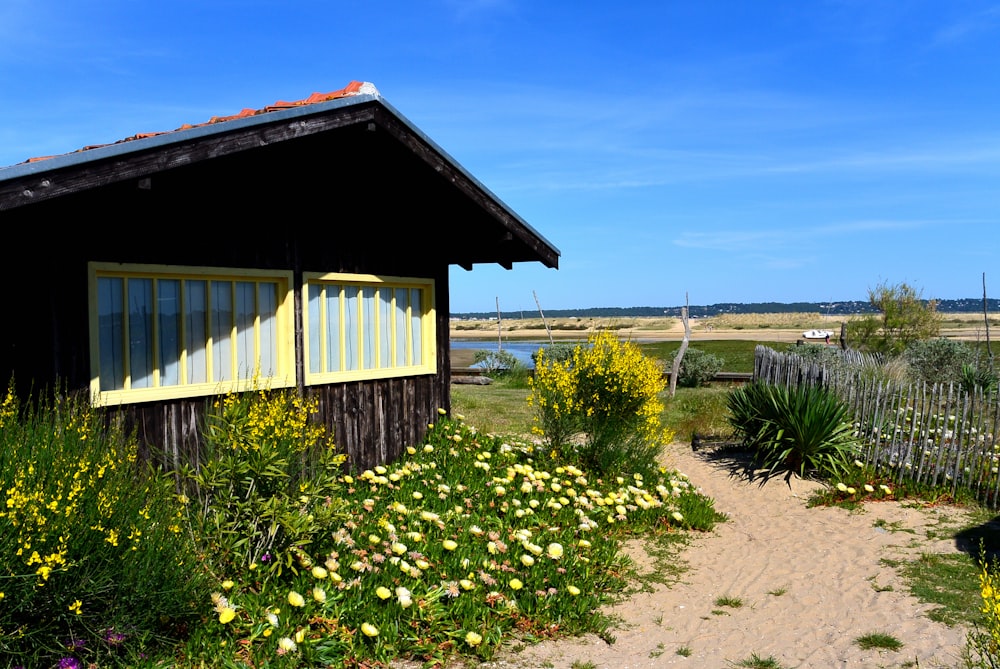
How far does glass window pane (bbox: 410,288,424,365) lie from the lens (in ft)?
31.4

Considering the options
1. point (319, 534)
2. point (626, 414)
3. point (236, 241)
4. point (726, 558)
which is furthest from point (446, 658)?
point (626, 414)

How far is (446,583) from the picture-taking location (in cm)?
586

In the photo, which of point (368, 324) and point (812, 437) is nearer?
point (368, 324)

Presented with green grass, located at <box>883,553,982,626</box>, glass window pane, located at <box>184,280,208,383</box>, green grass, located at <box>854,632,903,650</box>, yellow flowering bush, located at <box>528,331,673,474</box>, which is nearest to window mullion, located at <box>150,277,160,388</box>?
glass window pane, located at <box>184,280,208,383</box>

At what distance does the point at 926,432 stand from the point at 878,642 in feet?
16.5

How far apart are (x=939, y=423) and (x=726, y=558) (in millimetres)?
4430

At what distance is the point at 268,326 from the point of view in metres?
7.98

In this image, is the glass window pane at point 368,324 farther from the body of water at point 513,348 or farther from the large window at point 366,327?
the body of water at point 513,348

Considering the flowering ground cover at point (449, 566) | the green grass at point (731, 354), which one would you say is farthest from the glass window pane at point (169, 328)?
the green grass at point (731, 354)

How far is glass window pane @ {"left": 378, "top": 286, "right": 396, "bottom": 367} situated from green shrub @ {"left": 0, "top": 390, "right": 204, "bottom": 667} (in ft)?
14.7

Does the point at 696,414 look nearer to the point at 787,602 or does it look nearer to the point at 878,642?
the point at 787,602

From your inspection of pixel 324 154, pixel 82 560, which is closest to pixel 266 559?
pixel 82 560

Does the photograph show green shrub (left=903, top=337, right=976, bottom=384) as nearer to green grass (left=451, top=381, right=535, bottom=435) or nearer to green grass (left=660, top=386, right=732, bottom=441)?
green grass (left=660, top=386, right=732, bottom=441)

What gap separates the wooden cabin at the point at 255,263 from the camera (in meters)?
6.29
